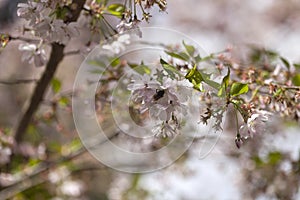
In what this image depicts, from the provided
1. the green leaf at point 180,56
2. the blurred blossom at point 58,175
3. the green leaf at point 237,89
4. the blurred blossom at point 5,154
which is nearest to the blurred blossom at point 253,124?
the green leaf at point 237,89

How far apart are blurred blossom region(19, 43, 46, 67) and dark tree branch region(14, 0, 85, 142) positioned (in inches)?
1.9

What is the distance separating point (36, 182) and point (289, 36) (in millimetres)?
1721

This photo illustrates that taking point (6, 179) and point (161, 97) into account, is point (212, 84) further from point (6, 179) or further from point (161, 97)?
point (6, 179)

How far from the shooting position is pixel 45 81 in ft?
3.09

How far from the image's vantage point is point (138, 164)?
4.18 feet

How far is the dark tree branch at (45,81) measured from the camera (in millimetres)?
760

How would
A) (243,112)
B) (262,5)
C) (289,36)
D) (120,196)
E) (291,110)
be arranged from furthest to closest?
(262,5), (289,36), (120,196), (291,110), (243,112)

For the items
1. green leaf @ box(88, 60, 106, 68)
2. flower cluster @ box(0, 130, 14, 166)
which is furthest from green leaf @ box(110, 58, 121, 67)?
flower cluster @ box(0, 130, 14, 166)

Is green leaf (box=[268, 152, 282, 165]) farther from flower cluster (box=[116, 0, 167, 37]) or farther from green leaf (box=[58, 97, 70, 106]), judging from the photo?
flower cluster (box=[116, 0, 167, 37])

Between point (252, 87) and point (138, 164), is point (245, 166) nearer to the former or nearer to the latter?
point (138, 164)

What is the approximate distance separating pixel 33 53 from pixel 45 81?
0.53 ft

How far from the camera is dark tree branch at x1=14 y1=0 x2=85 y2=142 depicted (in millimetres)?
760

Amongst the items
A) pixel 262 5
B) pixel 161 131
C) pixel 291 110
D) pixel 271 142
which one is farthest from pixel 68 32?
pixel 262 5

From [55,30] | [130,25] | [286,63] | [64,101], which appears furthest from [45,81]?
[286,63]
